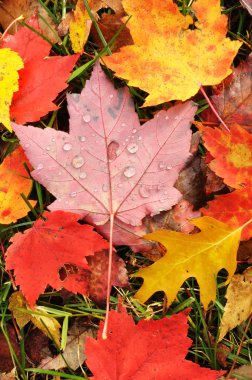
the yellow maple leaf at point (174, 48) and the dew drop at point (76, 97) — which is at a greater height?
the yellow maple leaf at point (174, 48)

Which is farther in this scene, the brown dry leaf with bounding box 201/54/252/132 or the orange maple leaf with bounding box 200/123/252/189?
the brown dry leaf with bounding box 201/54/252/132

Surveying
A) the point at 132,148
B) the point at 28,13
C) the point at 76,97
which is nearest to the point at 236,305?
the point at 132,148

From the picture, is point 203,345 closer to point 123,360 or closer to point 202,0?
point 123,360

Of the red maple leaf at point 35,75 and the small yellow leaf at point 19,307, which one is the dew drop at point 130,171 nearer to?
the red maple leaf at point 35,75

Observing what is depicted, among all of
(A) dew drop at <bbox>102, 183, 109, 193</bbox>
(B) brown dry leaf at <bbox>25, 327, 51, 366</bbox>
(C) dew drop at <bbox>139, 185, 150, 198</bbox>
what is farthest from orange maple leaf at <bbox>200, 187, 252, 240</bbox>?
(B) brown dry leaf at <bbox>25, 327, 51, 366</bbox>

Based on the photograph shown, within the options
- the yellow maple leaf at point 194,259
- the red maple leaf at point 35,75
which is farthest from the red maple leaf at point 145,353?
the red maple leaf at point 35,75

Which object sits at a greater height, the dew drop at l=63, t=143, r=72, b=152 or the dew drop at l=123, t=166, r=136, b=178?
the dew drop at l=63, t=143, r=72, b=152

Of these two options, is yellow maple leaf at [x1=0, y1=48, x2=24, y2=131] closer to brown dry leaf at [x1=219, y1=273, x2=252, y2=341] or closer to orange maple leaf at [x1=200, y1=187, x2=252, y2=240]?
orange maple leaf at [x1=200, y1=187, x2=252, y2=240]
